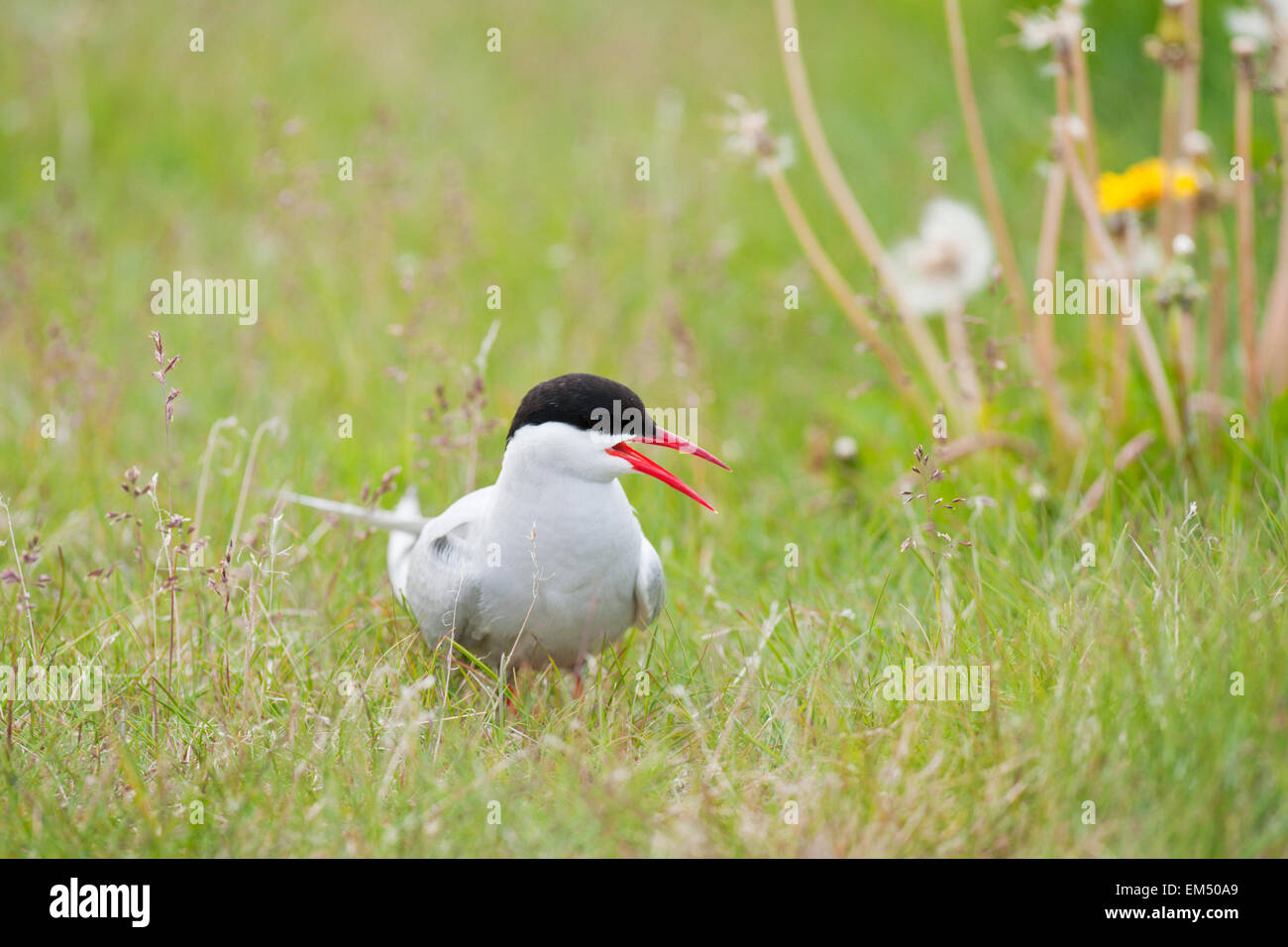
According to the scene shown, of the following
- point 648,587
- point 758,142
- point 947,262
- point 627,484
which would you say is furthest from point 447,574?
point 947,262

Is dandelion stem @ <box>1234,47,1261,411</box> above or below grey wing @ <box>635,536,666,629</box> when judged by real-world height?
above

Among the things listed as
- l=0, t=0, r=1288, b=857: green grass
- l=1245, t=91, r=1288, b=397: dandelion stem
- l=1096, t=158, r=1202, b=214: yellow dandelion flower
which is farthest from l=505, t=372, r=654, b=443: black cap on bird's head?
l=1245, t=91, r=1288, b=397: dandelion stem

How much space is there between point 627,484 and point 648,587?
4.16 ft

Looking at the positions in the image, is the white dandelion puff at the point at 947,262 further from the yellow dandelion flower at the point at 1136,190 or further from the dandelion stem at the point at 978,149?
the yellow dandelion flower at the point at 1136,190

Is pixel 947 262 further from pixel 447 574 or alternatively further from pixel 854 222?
pixel 447 574

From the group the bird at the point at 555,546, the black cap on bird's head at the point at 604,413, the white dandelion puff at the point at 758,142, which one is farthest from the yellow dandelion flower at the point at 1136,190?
the black cap on bird's head at the point at 604,413

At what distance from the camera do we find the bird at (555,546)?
278 cm

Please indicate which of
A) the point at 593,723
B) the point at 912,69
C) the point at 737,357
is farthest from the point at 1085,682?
the point at 912,69

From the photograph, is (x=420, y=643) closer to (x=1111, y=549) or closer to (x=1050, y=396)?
(x=1111, y=549)

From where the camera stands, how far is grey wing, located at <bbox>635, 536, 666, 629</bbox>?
301 cm

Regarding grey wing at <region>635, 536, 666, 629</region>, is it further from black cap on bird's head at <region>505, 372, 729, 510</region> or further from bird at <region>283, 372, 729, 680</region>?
black cap on bird's head at <region>505, 372, 729, 510</region>

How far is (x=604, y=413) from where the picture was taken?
276 cm

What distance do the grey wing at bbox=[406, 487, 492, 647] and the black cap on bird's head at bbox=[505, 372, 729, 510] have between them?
38 cm

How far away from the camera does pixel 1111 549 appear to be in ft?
10.4
